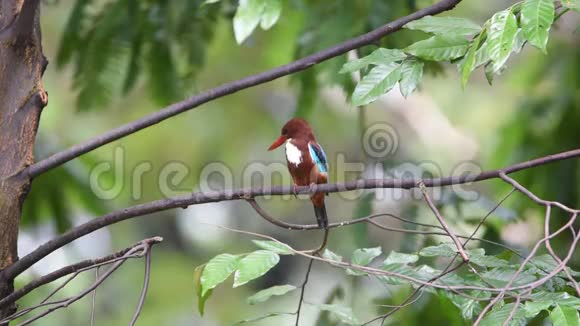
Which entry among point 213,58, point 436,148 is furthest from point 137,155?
point 436,148

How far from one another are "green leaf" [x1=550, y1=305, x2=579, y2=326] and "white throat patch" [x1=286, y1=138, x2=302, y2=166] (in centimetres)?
144

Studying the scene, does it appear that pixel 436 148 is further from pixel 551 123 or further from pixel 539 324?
pixel 539 324

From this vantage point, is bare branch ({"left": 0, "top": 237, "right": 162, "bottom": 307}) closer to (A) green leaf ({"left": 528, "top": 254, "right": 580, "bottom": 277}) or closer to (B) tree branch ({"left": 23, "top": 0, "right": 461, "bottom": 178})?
(B) tree branch ({"left": 23, "top": 0, "right": 461, "bottom": 178})

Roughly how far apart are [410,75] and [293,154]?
1.13 meters

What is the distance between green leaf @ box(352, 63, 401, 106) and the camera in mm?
1877

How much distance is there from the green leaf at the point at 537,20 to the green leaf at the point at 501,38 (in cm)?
3

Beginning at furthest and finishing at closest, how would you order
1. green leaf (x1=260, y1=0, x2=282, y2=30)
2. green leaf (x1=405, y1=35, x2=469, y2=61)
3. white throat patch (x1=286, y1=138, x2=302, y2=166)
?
white throat patch (x1=286, y1=138, x2=302, y2=166) < green leaf (x1=260, y1=0, x2=282, y2=30) < green leaf (x1=405, y1=35, x2=469, y2=61)

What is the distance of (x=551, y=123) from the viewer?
399cm

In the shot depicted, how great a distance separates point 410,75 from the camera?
1906 millimetres

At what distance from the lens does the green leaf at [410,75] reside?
189 cm

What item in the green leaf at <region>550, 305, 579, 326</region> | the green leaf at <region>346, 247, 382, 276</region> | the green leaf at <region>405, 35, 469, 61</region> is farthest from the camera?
the green leaf at <region>346, 247, 382, 276</region>

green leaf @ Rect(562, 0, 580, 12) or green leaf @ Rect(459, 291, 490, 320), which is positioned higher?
green leaf @ Rect(562, 0, 580, 12)

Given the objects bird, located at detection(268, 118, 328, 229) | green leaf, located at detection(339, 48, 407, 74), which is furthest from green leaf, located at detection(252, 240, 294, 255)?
bird, located at detection(268, 118, 328, 229)

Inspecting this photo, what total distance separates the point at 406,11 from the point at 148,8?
3.51 feet
